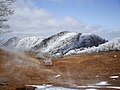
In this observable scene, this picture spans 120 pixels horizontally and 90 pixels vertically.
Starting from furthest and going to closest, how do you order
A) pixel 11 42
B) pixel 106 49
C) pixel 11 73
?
pixel 11 42, pixel 106 49, pixel 11 73

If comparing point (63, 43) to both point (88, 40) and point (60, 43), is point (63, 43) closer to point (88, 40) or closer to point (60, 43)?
point (60, 43)

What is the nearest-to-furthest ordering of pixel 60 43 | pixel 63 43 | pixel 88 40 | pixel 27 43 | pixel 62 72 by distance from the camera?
pixel 62 72, pixel 88 40, pixel 63 43, pixel 60 43, pixel 27 43

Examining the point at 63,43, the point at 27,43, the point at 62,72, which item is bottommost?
the point at 62,72

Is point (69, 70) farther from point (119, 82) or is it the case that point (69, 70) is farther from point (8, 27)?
point (8, 27)

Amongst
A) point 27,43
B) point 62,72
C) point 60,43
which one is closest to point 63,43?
point 60,43

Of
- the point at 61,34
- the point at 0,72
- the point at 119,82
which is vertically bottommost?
the point at 119,82

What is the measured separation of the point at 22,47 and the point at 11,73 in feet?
112

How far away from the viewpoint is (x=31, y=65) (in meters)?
25.2

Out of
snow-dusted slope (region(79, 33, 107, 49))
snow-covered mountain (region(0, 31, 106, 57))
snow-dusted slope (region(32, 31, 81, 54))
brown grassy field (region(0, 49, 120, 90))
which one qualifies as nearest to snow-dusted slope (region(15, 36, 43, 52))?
snow-covered mountain (region(0, 31, 106, 57))

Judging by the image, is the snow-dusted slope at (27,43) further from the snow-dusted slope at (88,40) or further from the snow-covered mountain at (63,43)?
the snow-dusted slope at (88,40)

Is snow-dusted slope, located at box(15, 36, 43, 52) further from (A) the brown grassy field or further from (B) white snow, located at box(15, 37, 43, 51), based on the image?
(A) the brown grassy field

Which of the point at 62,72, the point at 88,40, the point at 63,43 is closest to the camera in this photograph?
the point at 62,72

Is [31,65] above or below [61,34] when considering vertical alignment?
below

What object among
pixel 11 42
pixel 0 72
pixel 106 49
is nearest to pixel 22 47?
pixel 11 42
